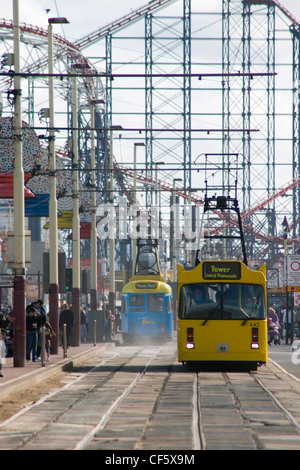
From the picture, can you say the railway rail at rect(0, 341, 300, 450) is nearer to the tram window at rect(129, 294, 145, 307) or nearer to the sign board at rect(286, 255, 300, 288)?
the sign board at rect(286, 255, 300, 288)

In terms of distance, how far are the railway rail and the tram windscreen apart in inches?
57.8

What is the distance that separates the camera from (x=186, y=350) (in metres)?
25.7

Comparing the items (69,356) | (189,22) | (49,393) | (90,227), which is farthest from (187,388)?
(189,22)

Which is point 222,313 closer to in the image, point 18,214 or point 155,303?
point 18,214

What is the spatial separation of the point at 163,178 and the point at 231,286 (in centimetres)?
6453

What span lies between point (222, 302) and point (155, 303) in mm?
24032

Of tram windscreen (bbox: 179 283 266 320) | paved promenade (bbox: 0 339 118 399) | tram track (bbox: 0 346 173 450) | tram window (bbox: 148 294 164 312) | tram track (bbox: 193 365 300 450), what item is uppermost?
tram window (bbox: 148 294 164 312)

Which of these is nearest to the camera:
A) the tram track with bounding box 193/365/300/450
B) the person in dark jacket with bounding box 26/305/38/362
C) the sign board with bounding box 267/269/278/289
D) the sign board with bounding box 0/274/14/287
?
the tram track with bounding box 193/365/300/450

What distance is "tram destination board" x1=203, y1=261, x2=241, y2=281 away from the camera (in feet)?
84.9

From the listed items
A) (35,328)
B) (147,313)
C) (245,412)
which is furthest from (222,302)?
(147,313)

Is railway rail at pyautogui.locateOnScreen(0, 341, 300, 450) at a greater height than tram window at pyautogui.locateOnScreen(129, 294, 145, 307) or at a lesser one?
lesser

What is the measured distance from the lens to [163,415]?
16.0 metres

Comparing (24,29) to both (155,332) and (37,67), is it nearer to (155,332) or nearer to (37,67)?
(155,332)

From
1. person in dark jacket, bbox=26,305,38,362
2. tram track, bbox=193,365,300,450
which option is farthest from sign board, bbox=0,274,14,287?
tram track, bbox=193,365,300,450
